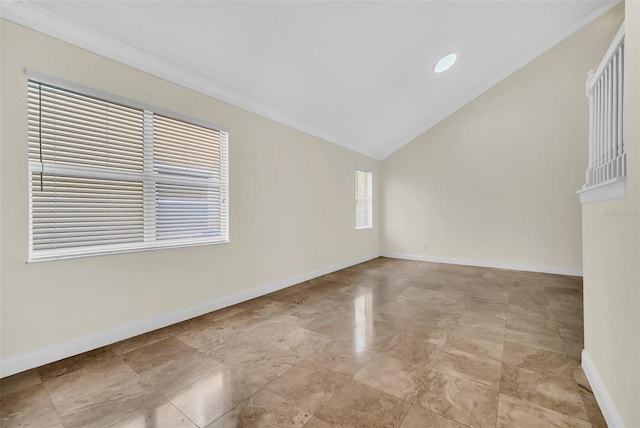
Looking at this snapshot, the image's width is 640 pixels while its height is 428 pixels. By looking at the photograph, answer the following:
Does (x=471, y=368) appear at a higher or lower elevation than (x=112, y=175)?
lower

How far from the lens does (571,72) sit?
4.49 metres

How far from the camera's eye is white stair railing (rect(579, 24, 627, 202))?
130 cm

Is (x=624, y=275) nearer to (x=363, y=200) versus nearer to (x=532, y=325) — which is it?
(x=532, y=325)

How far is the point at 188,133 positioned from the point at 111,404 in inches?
91.9

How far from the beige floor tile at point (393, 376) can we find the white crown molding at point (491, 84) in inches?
196

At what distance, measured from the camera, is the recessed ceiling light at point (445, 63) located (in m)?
3.87

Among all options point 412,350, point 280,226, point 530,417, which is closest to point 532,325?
point 412,350

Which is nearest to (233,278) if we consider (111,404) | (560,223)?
(111,404)

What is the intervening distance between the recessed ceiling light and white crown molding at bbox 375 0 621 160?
4.97ft

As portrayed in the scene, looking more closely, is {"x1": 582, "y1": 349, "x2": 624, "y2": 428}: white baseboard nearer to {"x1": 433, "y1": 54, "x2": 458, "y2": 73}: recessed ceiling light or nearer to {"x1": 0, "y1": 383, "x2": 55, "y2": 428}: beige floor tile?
{"x1": 0, "y1": 383, "x2": 55, "y2": 428}: beige floor tile

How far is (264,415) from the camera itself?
1438 mm

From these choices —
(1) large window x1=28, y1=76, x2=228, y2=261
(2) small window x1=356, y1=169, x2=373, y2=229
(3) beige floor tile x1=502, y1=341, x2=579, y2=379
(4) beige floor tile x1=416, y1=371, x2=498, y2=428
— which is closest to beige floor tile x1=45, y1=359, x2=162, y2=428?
(1) large window x1=28, y1=76, x2=228, y2=261

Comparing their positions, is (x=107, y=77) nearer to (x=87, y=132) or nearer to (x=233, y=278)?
(x=87, y=132)

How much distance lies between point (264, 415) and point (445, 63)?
4770 millimetres
